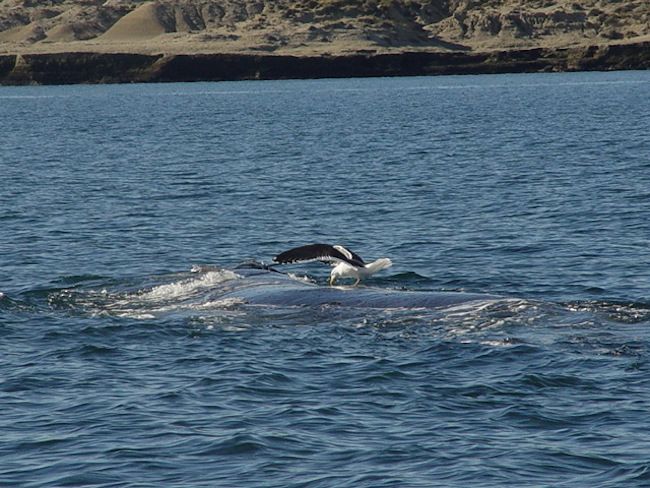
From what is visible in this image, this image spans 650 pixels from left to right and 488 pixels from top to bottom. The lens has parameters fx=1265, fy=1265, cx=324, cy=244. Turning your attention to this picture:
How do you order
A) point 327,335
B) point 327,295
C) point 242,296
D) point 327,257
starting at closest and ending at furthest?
point 327,335 < point 327,257 < point 327,295 < point 242,296

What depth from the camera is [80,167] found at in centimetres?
7275

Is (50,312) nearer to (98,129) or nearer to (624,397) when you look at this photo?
(624,397)

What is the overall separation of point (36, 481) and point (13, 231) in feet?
89.2

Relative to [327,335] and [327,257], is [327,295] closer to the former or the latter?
[327,257]

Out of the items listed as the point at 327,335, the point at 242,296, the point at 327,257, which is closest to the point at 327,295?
the point at 327,257

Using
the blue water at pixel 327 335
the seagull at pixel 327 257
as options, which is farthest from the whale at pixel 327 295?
the seagull at pixel 327 257

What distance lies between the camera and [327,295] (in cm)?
2889

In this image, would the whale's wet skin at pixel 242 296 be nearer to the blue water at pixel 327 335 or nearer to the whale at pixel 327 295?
the whale at pixel 327 295

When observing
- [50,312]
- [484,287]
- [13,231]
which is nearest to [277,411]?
[50,312]

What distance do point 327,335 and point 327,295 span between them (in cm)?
302

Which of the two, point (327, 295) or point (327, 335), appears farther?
point (327, 295)

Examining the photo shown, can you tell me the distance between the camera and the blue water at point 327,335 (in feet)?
61.6

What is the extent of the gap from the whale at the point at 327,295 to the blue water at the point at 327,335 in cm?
33

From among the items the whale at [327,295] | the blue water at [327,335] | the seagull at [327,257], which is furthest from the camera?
the seagull at [327,257]
